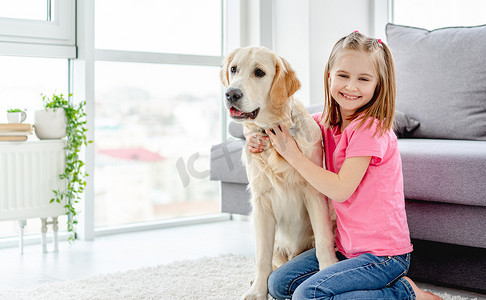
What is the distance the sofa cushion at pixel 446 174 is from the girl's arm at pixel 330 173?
458 millimetres

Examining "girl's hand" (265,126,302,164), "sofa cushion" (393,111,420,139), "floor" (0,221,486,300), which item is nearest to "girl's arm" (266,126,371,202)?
"girl's hand" (265,126,302,164)

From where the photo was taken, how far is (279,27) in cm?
360

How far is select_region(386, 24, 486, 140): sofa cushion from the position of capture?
2484mm

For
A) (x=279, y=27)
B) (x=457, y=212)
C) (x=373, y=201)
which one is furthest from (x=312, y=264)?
(x=279, y=27)

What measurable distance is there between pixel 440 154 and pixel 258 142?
68 cm

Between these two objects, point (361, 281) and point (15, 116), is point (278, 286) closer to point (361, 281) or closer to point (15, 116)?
point (361, 281)

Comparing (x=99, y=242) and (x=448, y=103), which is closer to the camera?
(x=448, y=103)

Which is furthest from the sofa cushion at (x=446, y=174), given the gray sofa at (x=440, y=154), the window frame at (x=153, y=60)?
the window frame at (x=153, y=60)

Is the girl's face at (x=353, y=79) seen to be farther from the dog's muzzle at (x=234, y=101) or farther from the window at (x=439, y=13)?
the window at (x=439, y=13)

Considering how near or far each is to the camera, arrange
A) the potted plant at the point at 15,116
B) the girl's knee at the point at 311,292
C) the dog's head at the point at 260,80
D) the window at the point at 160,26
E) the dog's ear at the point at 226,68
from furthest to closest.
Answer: the window at the point at 160,26, the potted plant at the point at 15,116, the dog's ear at the point at 226,68, the dog's head at the point at 260,80, the girl's knee at the point at 311,292

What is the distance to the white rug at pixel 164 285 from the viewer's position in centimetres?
190

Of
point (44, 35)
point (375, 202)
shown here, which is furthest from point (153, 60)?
point (375, 202)

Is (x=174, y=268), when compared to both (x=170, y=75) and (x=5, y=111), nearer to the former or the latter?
(x=5, y=111)

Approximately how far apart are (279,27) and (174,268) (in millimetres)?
1978
